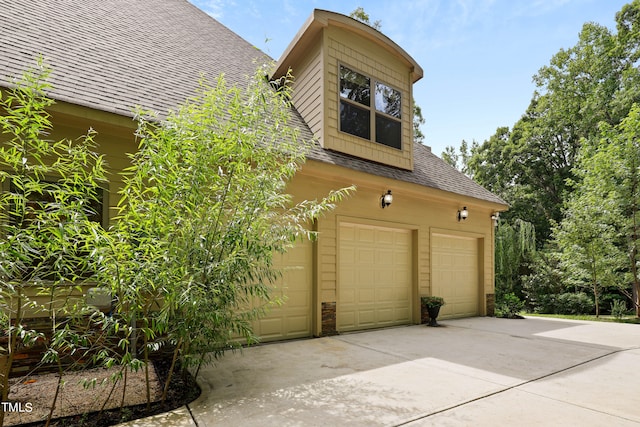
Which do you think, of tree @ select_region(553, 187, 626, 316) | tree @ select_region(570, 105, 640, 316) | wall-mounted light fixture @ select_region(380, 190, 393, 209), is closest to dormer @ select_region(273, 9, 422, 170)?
wall-mounted light fixture @ select_region(380, 190, 393, 209)

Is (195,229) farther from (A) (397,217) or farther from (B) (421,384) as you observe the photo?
(A) (397,217)

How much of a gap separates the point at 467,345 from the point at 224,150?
454 cm

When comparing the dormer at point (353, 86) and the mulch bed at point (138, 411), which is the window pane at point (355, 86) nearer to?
the dormer at point (353, 86)

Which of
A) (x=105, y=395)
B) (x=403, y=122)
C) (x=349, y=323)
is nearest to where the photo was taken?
(x=105, y=395)

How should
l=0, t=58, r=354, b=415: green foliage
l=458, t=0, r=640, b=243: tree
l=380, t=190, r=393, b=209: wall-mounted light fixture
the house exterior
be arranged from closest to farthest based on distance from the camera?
l=0, t=58, r=354, b=415: green foliage < the house exterior < l=380, t=190, r=393, b=209: wall-mounted light fixture < l=458, t=0, r=640, b=243: tree

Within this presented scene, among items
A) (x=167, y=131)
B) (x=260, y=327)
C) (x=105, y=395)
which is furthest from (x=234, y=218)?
(x=260, y=327)

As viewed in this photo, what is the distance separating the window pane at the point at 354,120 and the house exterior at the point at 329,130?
3cm

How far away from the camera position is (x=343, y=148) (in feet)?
20.9

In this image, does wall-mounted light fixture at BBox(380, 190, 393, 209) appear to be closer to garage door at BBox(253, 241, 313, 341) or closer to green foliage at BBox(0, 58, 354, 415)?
garage door at BBox(253, 241, 313, 341)

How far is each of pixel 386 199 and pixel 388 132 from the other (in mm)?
1609

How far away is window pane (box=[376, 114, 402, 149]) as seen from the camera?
23.0 feet

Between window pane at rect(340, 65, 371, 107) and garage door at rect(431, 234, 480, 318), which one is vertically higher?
window pane at rect(340, 65, 371, 107)

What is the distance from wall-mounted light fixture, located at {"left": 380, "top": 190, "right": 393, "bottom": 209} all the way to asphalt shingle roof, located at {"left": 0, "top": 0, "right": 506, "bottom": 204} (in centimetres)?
38

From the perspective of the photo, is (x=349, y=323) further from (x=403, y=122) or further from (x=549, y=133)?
(x=549, y=133)
